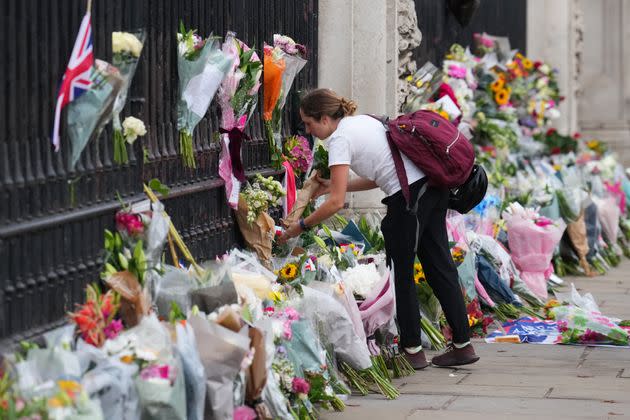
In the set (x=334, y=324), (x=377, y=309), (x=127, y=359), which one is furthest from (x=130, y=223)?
(x=377, y=309)

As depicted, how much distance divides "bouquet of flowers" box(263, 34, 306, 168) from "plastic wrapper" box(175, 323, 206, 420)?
304 centimetres

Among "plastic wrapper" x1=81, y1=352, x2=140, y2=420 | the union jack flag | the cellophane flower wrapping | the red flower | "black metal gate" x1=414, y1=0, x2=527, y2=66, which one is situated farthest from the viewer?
"black metal gate" x1=414, y1=0, x2=527, y2=66

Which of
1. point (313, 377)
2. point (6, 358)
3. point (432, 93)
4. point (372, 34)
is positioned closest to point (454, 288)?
point (313, 377)

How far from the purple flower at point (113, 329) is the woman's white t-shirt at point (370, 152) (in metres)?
2.00

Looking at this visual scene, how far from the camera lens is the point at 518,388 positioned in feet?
23.3

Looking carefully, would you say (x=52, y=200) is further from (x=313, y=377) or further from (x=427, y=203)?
(x=427, y=203)

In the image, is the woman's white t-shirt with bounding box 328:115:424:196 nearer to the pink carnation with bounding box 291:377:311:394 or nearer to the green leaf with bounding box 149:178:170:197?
the green leaf with bounding box 149:178:170:197

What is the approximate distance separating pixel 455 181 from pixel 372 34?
2531 millimetres

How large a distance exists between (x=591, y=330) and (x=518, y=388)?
146 cm

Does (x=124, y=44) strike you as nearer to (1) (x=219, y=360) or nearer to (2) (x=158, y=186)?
(2) (x=158, y=186)

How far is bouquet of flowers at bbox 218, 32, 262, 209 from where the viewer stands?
7.34 metres

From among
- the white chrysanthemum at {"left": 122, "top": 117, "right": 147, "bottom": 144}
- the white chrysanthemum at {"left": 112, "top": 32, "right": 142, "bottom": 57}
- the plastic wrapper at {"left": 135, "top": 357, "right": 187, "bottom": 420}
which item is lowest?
the plastic wrapper at {"left": 135, "top": 357, "right": 187, "bottom": 420}

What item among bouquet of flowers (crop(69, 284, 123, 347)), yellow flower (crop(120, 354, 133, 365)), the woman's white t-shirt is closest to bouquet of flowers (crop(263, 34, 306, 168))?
the woman's white t-shirt

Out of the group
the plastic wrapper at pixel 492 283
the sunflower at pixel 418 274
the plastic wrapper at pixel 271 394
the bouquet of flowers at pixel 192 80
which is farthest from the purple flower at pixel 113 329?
the plastic wrapper at pixel 492 283
